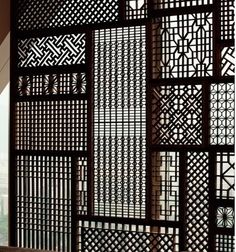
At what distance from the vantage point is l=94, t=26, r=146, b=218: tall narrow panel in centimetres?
403

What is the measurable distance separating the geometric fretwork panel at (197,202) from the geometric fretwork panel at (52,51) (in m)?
1.24

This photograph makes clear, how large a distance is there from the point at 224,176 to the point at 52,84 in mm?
1609

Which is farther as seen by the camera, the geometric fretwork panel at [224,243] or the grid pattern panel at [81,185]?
the grid pattern panel at [81,185]

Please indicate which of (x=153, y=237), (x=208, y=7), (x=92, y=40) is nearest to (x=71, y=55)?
(x=92, y=40)

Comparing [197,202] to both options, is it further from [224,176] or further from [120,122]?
[120,122]

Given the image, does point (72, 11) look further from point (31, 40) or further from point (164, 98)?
point (164, 98)

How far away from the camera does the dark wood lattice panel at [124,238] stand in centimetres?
394

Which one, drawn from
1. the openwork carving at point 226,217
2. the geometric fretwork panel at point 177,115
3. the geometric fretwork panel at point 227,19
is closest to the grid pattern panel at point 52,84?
the geometric fretwork panel at point 177,115

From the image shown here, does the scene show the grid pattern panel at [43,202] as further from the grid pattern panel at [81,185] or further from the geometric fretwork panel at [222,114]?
the geometric fretwork panel at [222,114]

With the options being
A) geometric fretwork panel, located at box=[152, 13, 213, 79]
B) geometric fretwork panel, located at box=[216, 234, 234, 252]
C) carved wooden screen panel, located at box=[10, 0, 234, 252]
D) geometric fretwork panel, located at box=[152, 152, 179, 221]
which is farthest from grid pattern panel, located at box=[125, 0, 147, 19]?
geometric fretwork panel, located at box=[216, 234, 234, 252]

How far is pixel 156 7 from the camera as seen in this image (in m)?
4.04

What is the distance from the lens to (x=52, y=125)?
432 centimetres

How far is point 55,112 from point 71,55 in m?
0.49

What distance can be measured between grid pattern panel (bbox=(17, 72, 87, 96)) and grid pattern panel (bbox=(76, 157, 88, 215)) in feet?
1.92
